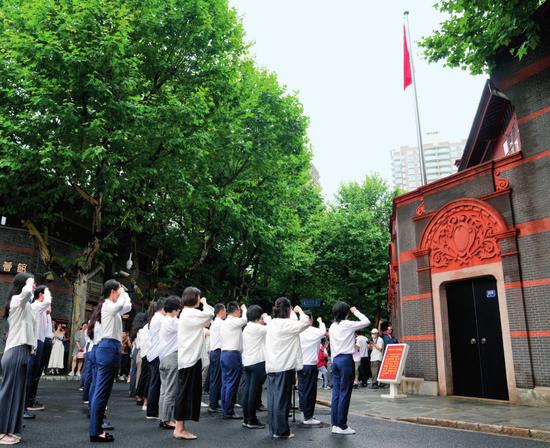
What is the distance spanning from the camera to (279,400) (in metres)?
6.78

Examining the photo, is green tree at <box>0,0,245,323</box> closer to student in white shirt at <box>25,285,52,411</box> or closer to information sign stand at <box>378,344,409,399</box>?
student in white shirt at <box>25,285,52,411</box>

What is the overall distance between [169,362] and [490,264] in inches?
325

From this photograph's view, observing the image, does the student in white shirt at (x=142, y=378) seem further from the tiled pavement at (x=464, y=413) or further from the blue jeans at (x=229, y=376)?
the tiled pavement at (x=464, y=413)

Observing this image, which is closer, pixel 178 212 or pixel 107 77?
pixel 107 77

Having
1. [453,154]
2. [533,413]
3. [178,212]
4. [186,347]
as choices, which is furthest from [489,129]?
[453,154]

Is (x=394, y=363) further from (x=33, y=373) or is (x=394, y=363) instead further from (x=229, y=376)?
(x=33, y=373)

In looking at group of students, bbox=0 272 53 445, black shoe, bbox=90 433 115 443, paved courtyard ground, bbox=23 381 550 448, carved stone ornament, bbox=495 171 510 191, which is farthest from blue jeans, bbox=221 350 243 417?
carved stone ornament, bbox=495 171 510 191

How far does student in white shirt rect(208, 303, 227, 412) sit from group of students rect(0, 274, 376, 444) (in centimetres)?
4

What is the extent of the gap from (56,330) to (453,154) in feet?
568

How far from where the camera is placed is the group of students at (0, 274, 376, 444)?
5.83 m

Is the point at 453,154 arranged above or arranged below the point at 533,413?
above

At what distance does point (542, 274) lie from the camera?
10.7 m

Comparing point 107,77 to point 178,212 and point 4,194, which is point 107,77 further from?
point 178,212

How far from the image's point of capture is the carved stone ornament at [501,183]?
38.2 feet
